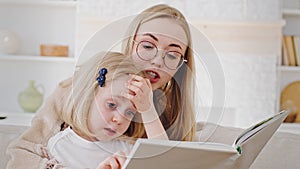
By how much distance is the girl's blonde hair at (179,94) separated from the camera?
1.20 metres

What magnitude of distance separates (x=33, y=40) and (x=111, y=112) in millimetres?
2946

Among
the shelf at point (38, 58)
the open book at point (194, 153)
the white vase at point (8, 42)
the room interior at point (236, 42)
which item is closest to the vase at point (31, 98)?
the room interior at point (236, 42)

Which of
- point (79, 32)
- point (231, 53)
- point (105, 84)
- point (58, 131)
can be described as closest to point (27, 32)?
point (79, 32)

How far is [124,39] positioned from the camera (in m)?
1.24

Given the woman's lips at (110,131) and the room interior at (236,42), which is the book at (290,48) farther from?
the woman's lips at (110,131)

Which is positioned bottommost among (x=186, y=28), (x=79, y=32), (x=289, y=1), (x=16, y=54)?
(x=16, y=54)

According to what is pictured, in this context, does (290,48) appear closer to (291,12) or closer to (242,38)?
(291,12)

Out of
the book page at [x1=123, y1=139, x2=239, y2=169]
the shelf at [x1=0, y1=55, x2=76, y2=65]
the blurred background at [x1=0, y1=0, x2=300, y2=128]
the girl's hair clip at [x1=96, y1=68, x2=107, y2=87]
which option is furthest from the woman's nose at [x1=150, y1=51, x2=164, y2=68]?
the shelf at [x1=0, y1=55, x2=76, y2=65]

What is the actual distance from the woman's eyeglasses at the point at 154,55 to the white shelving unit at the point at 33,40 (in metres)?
2.79

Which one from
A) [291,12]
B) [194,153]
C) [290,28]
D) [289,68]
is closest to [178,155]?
[194,153]

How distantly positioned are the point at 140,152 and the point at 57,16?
3.17 m

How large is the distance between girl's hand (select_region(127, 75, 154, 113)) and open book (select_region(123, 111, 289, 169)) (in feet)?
0.48

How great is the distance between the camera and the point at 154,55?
3.84ft

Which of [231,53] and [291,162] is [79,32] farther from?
[291,162]
